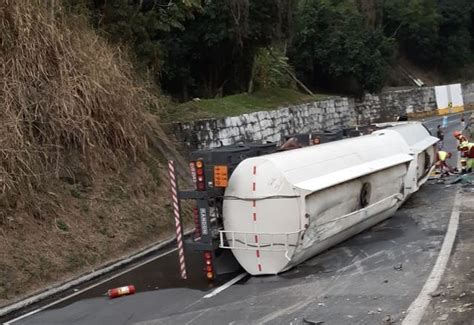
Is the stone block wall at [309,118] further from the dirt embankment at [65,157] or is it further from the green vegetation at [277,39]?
the dirt embankment at [65,157]

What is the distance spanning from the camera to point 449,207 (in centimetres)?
1259

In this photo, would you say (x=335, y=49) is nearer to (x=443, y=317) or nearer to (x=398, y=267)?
(x=398, y=267)

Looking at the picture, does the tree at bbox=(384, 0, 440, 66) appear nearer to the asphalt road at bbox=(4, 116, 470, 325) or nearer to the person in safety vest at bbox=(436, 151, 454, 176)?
the person in safety vest at bbox=(436, 151, 454, 176)

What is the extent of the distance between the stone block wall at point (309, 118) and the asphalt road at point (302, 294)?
4.94 meters

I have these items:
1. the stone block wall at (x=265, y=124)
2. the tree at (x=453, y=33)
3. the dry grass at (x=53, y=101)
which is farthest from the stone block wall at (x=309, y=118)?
the dry grass at (x=53, y=101)

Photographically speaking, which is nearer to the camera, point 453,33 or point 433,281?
point 433,281

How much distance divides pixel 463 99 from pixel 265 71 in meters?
28.4

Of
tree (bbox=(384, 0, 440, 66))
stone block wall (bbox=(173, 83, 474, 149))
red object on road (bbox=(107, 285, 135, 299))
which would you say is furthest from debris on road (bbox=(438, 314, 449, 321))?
tree (bbox=(384, 0, 440, 66))

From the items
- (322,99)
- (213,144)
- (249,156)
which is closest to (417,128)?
(213,144)

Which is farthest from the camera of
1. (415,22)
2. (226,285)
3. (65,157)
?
(415,22)

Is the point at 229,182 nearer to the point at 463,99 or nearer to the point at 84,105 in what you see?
the point at 84,105

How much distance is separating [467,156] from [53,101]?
11120 millimetres

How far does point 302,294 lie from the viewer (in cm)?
748

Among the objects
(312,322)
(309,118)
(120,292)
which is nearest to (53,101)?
(120,292)
